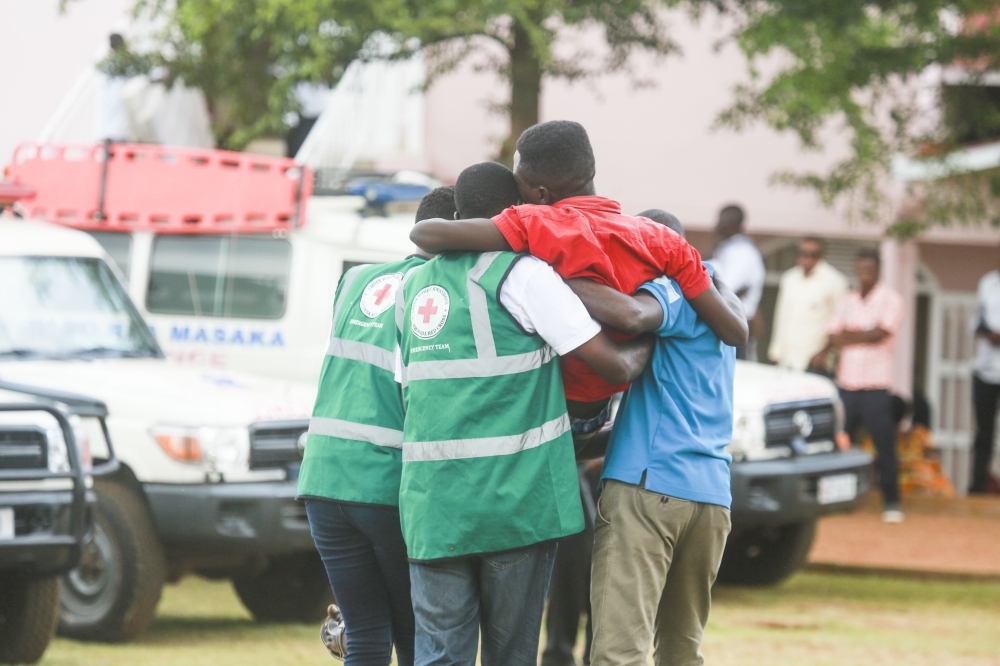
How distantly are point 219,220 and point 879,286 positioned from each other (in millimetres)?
5071

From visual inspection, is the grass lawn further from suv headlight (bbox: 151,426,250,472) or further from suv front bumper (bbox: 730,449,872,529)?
suv headlight (bbox: 151,426,250,472)

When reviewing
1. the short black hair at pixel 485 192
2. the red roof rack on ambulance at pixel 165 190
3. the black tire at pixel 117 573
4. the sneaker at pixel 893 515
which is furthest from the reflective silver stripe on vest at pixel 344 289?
the sneaker at pixel 893 515

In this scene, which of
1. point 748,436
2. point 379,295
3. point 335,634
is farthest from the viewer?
point 748,436

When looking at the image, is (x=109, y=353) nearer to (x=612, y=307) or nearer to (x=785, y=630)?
(x=785, y=630)

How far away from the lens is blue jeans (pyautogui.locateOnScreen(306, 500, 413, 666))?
3855 millimetres

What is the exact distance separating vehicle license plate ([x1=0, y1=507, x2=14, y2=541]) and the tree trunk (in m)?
6.63

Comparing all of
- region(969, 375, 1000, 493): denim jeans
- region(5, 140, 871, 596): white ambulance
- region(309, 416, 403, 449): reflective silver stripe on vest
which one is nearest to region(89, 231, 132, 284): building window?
region(5, 140, 871, 596): white ambulance

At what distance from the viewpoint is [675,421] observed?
3830 millimetres

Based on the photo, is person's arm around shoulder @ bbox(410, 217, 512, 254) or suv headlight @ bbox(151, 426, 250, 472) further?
suv headlight @ bbox(151, 426, 250, 472)

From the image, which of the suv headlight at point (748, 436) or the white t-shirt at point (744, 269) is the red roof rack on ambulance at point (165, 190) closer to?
the suv headlight at point (748, 436)

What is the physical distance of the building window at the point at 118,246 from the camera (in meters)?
8.63

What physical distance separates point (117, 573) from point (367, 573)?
120 inches

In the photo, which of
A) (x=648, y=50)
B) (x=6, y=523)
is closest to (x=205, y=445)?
(x=6, y=523)

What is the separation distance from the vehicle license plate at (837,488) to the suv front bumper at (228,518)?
10.1 ft
